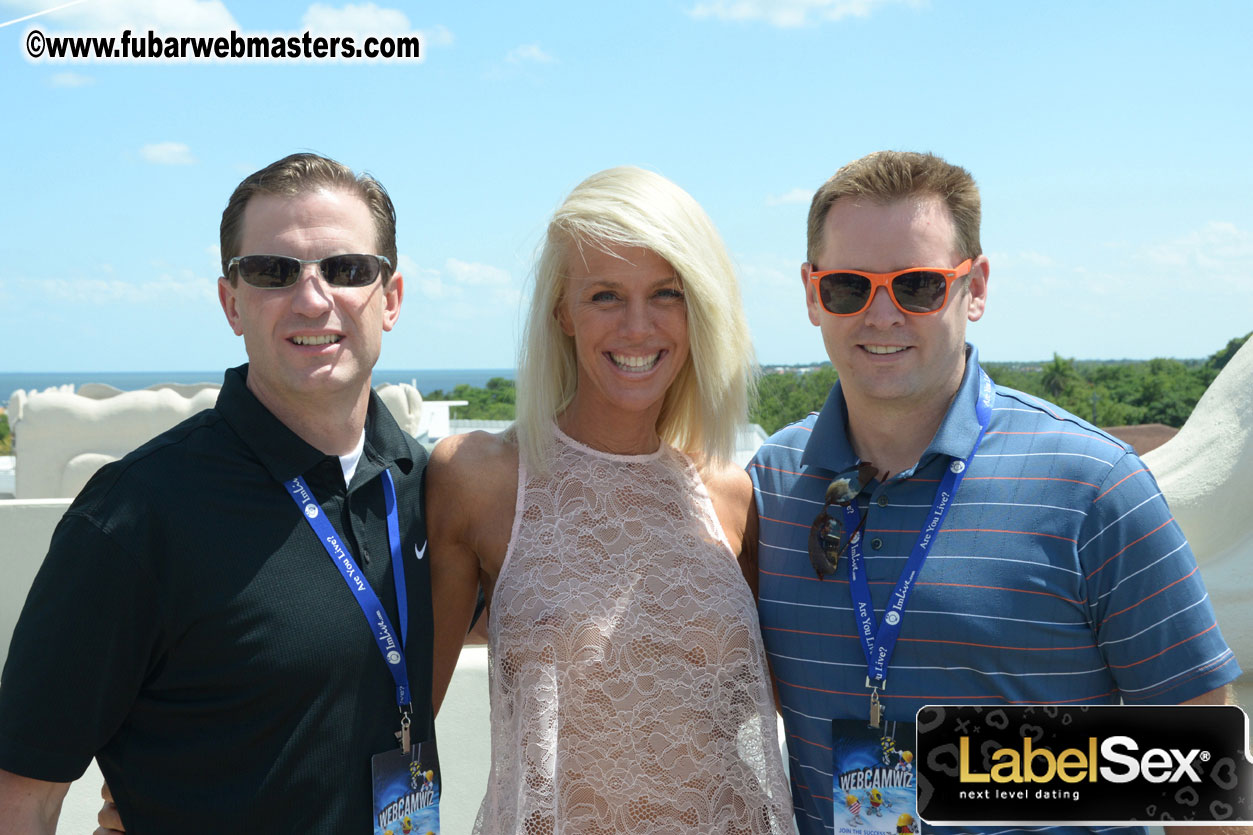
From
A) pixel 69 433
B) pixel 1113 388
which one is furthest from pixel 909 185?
pixel 1113 388

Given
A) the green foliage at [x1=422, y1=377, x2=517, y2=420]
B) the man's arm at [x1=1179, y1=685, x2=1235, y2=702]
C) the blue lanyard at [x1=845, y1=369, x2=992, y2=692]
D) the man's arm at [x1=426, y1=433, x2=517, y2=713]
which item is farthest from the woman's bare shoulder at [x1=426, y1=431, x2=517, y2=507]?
the green foliage at [x1=422, y1=377, x2=517, y2=420]

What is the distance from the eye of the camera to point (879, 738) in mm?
2236

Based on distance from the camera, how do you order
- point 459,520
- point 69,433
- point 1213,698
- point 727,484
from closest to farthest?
1. point 1213,698
2. point 459,520
3. point 727,484
4. point 69,433

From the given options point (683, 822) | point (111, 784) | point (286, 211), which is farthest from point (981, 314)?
point (111, 784)

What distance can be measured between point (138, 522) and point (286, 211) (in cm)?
79

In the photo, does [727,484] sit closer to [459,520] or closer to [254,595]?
[459,520]

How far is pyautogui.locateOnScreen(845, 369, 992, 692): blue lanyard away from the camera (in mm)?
2270

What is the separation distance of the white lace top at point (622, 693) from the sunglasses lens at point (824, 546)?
0.30 metres

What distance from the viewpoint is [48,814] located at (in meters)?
2.03

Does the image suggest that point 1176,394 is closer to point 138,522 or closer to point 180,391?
point 180,391

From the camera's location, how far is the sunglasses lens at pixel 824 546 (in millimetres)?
2395

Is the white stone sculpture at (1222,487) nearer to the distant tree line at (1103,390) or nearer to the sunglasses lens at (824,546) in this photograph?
the sunglasses lens at (824,546)

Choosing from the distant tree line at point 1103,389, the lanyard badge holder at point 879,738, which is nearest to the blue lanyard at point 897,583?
the lanyard badge holder at point 879,738

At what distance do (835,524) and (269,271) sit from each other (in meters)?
1.46
